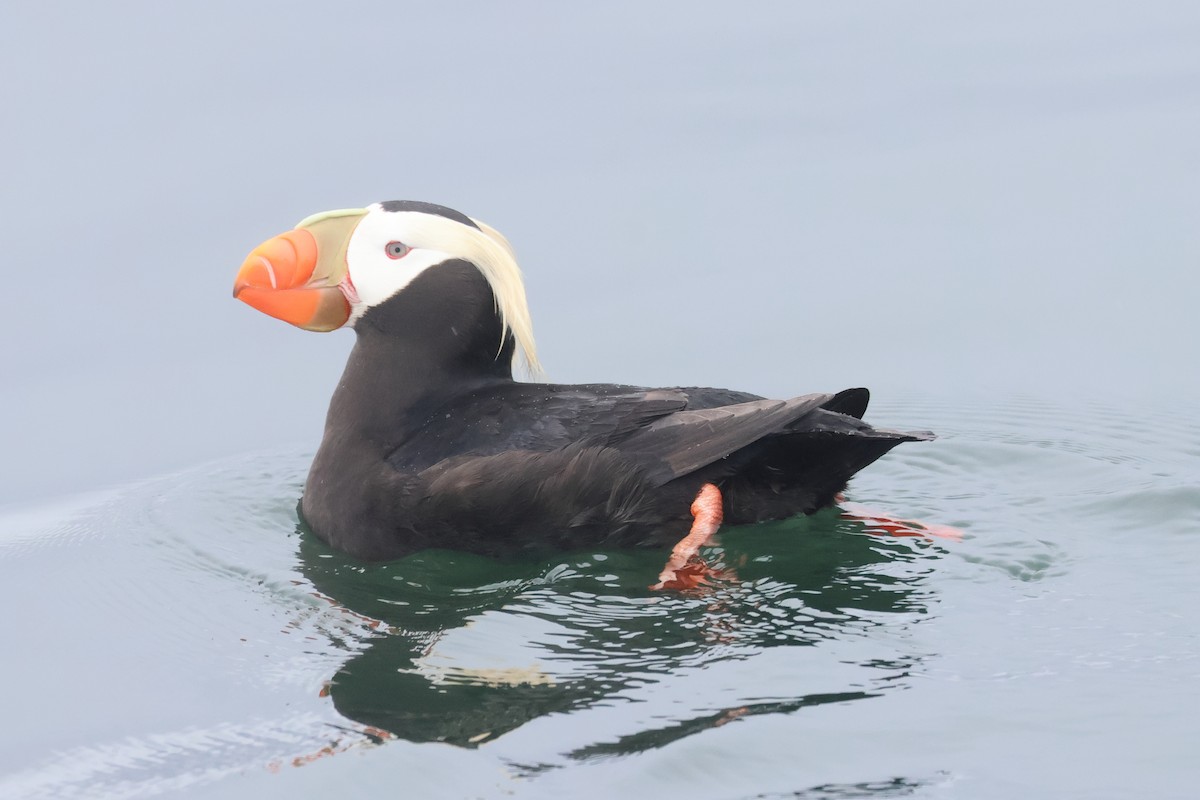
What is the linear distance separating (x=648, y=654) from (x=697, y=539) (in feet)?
2.36

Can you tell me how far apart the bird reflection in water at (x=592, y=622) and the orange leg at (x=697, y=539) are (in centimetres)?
5

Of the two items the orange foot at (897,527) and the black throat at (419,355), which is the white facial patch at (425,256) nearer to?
the black throat at (419,355)

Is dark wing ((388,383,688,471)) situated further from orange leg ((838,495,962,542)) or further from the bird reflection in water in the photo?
orange leg ((838,495,962,542))

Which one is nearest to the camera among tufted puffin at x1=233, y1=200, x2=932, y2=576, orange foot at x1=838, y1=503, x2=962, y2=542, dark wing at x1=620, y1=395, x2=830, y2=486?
dark wing at x1=620, y1=395, x2=830, y2=486

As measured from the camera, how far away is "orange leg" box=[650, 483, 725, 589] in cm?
530

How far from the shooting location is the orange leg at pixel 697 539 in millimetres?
5301

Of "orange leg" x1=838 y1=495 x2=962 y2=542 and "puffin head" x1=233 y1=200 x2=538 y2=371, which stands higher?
"puffin head" x1=233 y1=200 x2=538 y2=371

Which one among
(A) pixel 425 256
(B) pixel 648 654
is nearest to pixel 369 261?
(A) pixel 425 256

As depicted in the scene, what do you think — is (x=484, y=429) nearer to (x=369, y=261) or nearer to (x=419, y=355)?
(x=419, y=355)

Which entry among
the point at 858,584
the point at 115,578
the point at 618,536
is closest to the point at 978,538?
the point at 858,584

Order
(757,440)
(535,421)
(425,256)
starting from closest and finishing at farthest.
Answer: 1. (757,440)
2. (535,421)
3. (425,256)

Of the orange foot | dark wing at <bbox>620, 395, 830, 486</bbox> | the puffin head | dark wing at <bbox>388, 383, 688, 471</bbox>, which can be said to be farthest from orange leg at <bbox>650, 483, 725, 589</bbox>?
the puffin head

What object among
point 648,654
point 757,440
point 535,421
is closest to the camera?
point 648,654

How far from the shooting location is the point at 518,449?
5.35 meters
